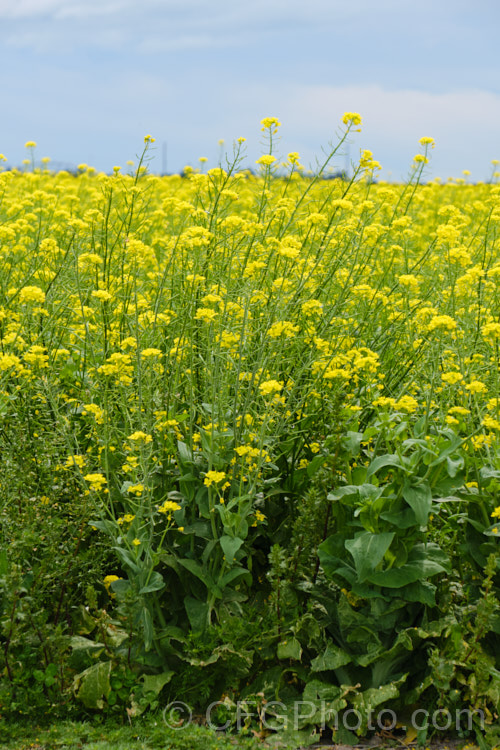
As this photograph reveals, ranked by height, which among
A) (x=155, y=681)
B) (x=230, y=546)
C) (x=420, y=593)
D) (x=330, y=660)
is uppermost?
(x=230, y=546)

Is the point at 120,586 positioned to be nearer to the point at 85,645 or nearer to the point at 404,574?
the point at 85,645

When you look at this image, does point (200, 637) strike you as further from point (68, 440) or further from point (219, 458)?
point (68, 440)

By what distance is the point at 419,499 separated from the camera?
281 cm

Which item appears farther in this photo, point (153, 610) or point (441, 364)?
point (441, 364)

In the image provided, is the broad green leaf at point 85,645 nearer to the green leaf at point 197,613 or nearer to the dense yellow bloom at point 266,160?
the green leaf at point 197,613

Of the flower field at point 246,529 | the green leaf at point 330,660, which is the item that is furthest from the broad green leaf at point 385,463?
the green leaf at point 330,660

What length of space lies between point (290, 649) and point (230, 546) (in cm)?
48

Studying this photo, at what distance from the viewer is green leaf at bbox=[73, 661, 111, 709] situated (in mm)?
2986

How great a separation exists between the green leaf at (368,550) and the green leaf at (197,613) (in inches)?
27.4

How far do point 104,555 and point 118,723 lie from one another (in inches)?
27.6

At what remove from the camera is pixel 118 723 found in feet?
9.87

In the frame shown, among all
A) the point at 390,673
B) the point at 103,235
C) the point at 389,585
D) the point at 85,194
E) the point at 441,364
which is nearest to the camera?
the point at 389,585

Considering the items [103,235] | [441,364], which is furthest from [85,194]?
[441,364]

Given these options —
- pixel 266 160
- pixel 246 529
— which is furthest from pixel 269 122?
pixel 246 529
